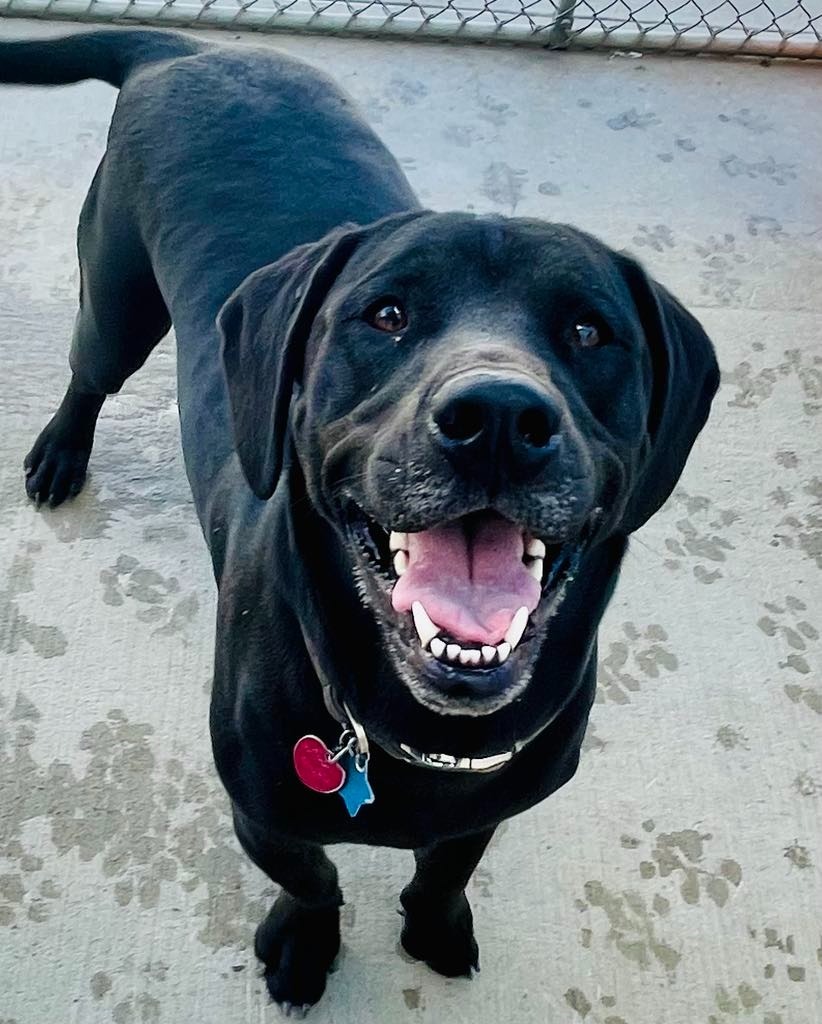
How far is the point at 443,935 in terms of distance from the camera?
192 cm

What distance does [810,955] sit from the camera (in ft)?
6.70

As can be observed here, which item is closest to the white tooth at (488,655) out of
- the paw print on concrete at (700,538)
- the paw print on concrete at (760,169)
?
the paw print on concrete at (700,538)

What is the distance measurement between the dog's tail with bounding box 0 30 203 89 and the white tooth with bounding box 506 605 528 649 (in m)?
1.44

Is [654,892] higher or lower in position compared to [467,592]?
lower

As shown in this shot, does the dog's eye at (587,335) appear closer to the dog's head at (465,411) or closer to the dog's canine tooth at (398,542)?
the dog's head at (465,411)

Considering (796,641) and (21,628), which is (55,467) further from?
(796,641)

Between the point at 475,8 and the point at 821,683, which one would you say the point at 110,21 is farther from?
the point at 821,683

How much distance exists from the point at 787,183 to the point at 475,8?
1.32 metres

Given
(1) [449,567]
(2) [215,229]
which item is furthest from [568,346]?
(2) [215,229]

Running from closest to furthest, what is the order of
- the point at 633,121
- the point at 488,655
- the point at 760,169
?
the point at 488,655
the point at 760,169
the point at 633,121

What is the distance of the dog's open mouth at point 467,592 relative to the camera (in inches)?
53.5

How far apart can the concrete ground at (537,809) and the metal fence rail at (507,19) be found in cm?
80

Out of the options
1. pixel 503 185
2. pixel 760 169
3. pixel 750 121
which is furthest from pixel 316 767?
pixel 750 121

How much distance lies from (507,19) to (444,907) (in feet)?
11.0
